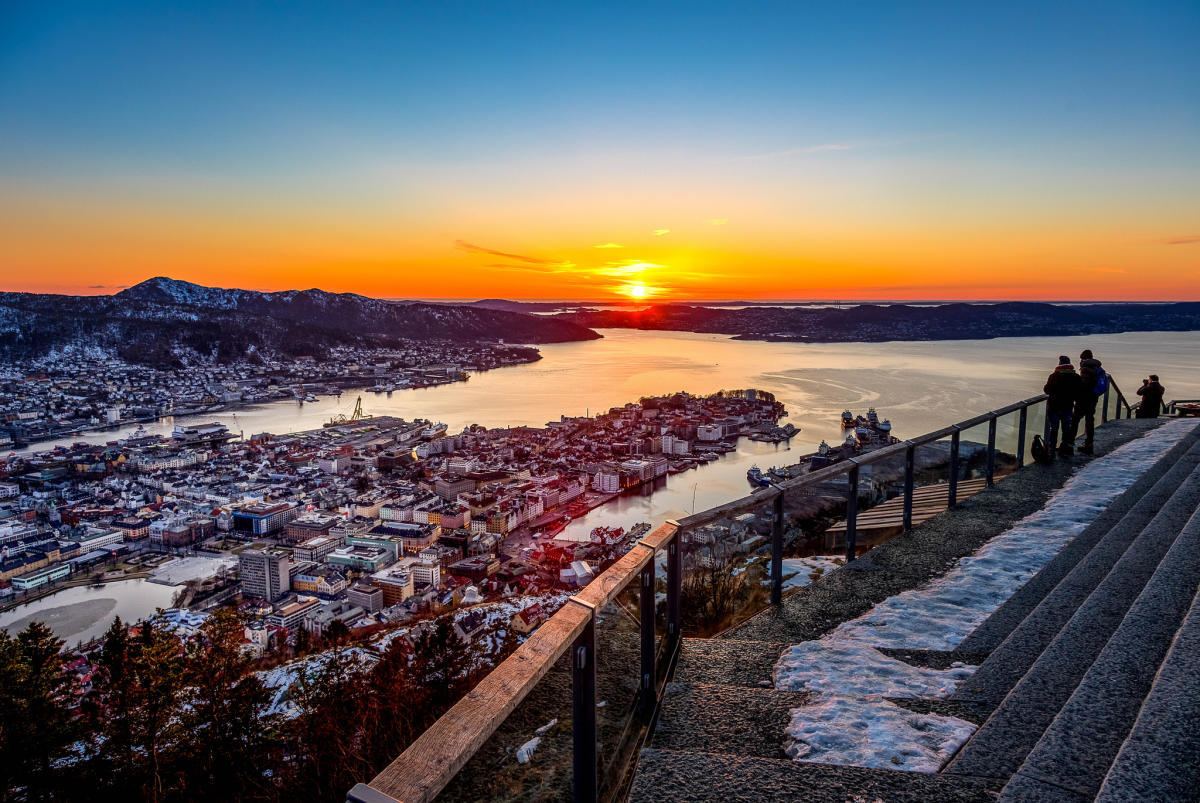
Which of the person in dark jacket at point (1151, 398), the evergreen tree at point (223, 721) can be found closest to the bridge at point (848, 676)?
the evergreen tree at point (223, 721)

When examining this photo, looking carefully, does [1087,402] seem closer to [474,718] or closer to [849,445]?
[474,718]

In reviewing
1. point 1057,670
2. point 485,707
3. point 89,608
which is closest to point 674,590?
point 1057,670

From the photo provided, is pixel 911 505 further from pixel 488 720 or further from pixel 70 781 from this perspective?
pixel 70 781

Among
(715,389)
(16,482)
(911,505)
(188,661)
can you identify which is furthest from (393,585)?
(715,389)

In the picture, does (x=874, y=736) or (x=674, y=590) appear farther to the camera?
(x=674, y=590)

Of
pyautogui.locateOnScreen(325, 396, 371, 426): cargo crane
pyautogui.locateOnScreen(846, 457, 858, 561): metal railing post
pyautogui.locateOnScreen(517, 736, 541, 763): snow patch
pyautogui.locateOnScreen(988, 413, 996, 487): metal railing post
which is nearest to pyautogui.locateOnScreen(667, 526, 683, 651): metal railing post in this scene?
pyautogui.locateOnScreen(517, 736, 541, 763): snow patch

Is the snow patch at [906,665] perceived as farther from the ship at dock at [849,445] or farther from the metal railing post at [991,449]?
the ship at dock at [849,445]

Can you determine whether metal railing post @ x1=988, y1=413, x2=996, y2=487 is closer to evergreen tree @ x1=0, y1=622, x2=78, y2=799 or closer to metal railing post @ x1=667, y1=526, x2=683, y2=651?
metal railing post @ x1=667, y1=526, x2=683, y2=651
